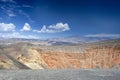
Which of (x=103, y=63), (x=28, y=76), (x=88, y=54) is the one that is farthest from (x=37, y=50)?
(x=28, y=76)

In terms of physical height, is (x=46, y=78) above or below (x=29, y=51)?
below

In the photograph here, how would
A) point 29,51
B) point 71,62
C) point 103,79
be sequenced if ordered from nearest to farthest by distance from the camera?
point 103,79 < point 29,51 < point 71,62

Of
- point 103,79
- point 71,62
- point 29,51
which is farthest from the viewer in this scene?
point 71,62

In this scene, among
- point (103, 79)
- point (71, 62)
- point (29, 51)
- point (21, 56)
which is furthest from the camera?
point (71, 62)

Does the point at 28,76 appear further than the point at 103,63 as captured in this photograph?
No

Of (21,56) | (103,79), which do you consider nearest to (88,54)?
(21,56)

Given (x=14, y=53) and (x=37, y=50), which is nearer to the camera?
(x=14, y=53)

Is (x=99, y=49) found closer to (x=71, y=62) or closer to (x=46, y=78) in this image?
(x=71, y=62)

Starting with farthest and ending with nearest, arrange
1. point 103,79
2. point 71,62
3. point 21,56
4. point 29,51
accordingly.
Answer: point 71,62 < point 29,51 < point 21,56 < point 103,79

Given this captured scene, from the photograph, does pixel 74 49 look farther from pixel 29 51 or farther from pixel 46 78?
pixel 46 78
